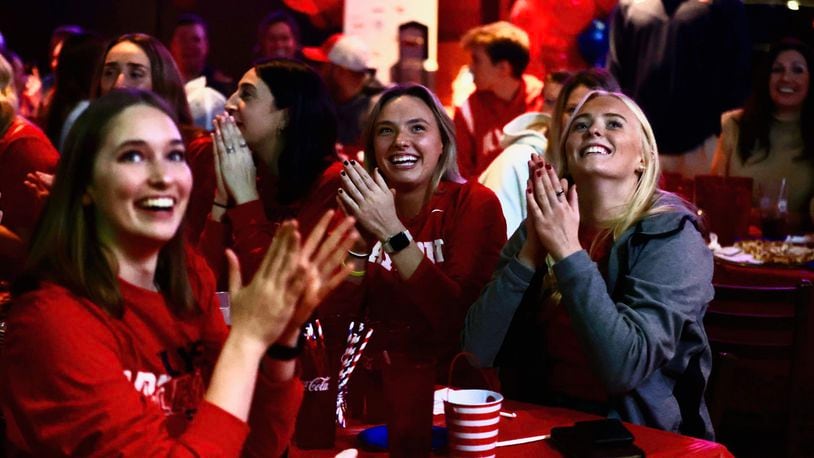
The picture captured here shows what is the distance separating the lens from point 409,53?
6836 mm

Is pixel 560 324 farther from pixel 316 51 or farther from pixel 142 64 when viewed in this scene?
pixel 316 51

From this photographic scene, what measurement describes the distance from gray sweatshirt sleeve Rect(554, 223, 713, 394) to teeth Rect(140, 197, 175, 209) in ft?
3.05

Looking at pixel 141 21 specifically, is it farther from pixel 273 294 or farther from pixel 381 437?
pixel 273 294

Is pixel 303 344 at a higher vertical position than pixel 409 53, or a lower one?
lower

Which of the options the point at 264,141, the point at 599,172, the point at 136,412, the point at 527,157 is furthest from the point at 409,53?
the point at 136,412

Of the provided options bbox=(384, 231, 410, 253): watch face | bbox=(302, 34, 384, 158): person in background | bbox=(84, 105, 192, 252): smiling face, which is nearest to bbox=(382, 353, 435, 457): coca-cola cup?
bbox=(84, 105, 192, 252): smiling face

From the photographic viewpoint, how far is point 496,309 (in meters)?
2.48

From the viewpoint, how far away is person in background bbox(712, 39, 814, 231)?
493 cm

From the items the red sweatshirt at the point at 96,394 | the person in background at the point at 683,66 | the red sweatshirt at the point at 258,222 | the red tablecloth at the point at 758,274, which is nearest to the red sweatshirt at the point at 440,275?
the red sweatshirt at the point at 258,222

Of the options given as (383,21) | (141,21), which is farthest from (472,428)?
(141,21)

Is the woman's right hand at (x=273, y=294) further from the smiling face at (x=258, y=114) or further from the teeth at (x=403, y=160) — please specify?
the smiling face at (x=258, y=114)

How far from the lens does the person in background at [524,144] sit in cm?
376

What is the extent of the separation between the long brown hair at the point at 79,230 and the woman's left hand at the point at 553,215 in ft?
3.07

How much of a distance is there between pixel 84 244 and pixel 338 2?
20.3 feet
